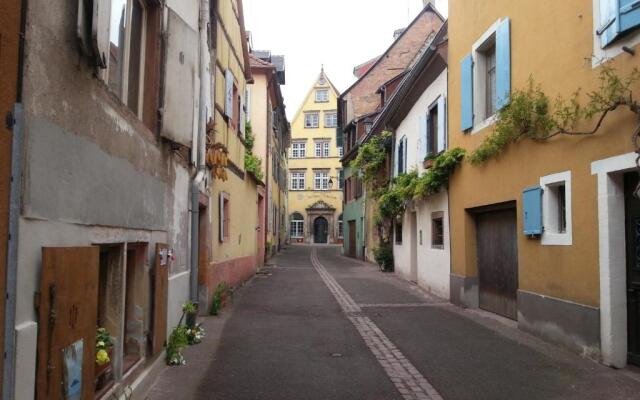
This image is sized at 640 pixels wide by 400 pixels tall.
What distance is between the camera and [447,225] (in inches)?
494

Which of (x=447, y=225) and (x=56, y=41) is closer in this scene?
(x=56, y=41)

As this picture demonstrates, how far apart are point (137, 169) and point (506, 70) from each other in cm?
622

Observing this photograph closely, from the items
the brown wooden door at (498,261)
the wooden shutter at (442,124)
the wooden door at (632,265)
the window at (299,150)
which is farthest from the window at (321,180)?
the wooden door at (632,265)

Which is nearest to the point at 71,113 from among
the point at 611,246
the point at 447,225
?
the point at 611,246

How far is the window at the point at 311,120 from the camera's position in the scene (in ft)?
174

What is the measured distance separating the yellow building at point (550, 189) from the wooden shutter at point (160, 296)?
4852mm

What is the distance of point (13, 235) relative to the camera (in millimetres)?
2812

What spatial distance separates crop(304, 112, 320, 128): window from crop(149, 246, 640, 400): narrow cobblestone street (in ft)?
140

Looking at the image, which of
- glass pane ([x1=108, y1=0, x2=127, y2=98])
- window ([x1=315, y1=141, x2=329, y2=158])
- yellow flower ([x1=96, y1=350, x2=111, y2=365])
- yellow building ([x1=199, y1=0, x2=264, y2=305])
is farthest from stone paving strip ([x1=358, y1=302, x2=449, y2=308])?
window ([x1=315, y1=141, x2=329, y2=158])

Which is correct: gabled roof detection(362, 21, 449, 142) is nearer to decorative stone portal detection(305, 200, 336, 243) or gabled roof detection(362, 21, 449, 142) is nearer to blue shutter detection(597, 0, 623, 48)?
blue shutter detection(597, 0, 623, 48)

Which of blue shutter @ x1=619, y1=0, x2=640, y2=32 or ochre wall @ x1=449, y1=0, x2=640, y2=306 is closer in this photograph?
blue shutter @ x1=619, y1=0, x2=640, y2=32

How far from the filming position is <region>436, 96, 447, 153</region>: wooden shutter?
1248 cm

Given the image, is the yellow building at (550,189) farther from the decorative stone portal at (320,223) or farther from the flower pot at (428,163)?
the decorative stone portal at (320,223)

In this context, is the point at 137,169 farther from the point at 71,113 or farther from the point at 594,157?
the point at 594,157
